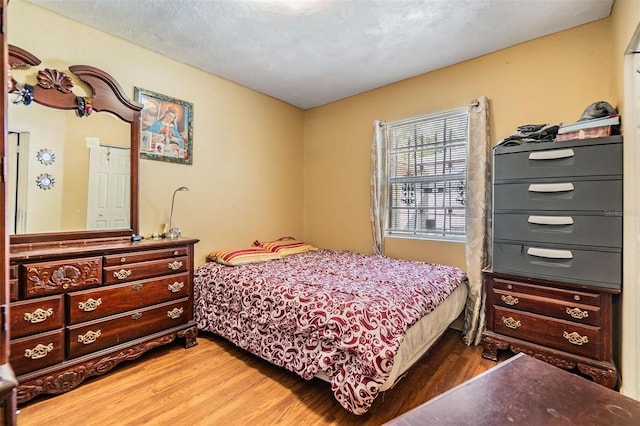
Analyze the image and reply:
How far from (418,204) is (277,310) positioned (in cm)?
197

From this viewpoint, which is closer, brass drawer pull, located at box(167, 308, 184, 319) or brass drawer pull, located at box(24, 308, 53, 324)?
brass drawer pull, located at box(24, 308, 53, 324)

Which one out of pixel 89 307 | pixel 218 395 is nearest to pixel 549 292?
pixel 218 395

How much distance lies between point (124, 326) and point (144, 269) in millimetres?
409

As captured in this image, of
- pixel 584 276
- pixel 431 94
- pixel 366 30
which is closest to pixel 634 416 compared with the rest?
pixel 584 276

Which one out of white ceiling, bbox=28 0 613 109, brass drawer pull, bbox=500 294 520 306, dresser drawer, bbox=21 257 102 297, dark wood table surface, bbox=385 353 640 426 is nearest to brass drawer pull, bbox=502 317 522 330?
brass drawer pull, bbox=500 294 520 306

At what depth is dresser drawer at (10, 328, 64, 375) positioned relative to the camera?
164 cm

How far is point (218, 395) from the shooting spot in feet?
6.03

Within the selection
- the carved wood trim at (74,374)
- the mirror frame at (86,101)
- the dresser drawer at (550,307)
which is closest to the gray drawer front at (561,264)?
the dresser drawer at (550,307)

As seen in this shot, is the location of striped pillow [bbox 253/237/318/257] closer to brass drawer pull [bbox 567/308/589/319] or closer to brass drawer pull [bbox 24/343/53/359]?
brass drawer pull [bbox 24/343/53/359]

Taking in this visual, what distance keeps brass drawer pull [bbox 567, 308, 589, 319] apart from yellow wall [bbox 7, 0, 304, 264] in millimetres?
2947

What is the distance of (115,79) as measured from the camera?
2422mm

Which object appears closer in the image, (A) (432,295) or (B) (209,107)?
(A) (432,295)

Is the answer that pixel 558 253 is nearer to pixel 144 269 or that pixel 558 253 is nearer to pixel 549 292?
pixel 549 292

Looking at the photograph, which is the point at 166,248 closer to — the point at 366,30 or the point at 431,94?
the point at 366,30
